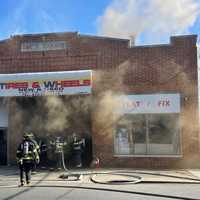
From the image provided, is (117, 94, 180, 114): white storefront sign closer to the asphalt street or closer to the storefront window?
the storefront window

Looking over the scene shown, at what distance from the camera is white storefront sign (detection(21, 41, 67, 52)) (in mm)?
18625

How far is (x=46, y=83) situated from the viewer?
58.1 ft

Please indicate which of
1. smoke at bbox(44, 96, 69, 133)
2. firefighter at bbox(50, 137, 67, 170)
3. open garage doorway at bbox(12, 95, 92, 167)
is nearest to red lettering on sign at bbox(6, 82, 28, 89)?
open garage doorway at bbox(12, 95, 92, 167)

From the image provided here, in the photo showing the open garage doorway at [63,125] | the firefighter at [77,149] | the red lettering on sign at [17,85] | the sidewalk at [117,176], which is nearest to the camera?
the sidewalk at [117,176]

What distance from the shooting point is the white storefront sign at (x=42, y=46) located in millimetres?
18625

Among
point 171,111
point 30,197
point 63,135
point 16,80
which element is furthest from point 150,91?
point 30,197

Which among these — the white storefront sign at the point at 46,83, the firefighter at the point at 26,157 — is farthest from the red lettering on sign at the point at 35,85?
the firefighter at the point at 26,157

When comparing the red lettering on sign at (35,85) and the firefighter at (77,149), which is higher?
the red lettering on sign at (35,85)

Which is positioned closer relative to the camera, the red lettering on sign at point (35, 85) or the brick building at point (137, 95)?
the brick building at point (137, 95)

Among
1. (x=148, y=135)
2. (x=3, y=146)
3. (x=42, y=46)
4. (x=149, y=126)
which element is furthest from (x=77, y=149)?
(x=42, y=46)

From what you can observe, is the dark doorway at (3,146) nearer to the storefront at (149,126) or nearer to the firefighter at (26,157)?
the storefront at (149,126)

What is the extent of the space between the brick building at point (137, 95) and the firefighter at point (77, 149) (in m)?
0.62

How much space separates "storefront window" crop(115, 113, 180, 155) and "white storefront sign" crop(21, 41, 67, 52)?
4.17m

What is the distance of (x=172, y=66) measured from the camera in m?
17.4
